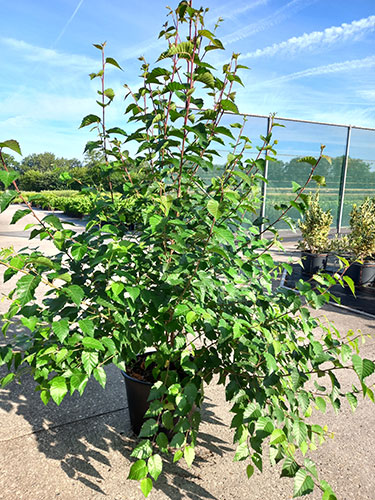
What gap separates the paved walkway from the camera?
6.17ft

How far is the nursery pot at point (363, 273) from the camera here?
250 inches

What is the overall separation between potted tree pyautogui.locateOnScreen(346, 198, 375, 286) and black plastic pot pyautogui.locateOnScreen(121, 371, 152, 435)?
476 cm

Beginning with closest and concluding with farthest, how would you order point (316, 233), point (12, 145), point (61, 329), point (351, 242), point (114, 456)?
point (12, 145) < point (61, 329) < point (114, 456) < point (351, 242) < point (316, 233)

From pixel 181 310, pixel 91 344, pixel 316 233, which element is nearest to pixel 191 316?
pixel 181 310

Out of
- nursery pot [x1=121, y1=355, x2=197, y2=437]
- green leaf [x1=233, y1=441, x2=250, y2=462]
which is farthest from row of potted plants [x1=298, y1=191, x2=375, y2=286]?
green leaf [x1=233, y1=441, x2=250, y2=462]

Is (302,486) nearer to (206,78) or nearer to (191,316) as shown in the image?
(191,316)

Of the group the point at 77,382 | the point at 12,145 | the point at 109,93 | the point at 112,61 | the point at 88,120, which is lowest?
the point at 77,382

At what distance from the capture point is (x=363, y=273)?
21.0 feet

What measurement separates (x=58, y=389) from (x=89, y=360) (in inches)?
6.0

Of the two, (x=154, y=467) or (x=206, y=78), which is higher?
(x=206, y=78)

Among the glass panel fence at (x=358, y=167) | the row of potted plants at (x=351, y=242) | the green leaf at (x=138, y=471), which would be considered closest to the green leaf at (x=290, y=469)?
the green leaf at (x=138, y=471)

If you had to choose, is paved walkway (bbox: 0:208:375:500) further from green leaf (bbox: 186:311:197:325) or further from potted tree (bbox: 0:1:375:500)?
green leaf (bbox: 186:311:197:325)

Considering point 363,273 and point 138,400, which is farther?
point 363,273

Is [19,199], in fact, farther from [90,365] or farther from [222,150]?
[222,150]
